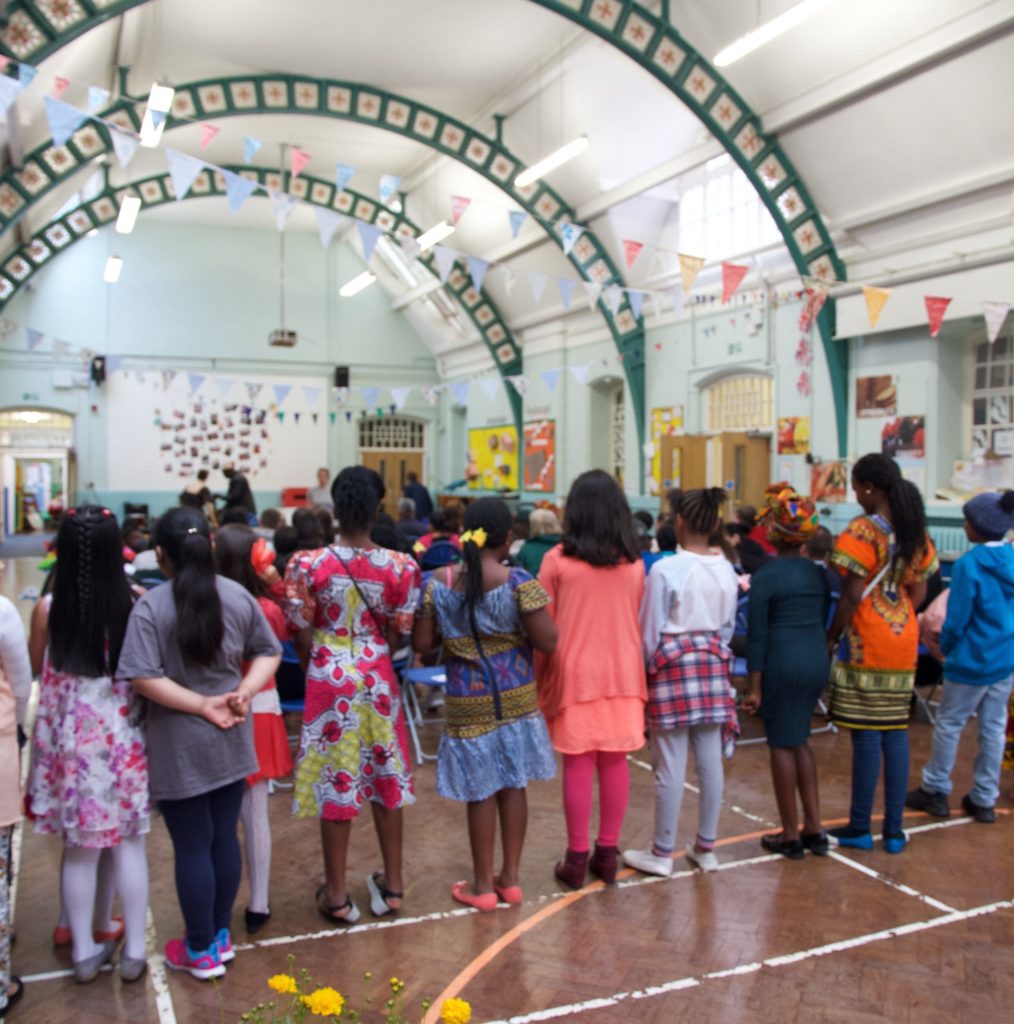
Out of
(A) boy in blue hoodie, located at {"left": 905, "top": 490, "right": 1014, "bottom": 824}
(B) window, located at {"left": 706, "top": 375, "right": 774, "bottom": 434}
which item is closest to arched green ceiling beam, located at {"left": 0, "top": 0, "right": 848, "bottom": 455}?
(B) window, located at {"left": 706, "top": 375, "right": 774, "bottom": 434}

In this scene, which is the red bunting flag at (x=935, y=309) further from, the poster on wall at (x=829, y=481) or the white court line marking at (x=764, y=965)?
the white court line marking at (x=764, y=965)

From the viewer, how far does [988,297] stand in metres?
7.83

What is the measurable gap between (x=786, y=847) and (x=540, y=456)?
1215cm

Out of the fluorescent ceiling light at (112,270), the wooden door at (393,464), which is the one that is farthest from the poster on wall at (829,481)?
the fluorescent ceiling light at (112,270)

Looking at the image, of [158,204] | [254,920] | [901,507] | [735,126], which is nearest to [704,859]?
[901,507]

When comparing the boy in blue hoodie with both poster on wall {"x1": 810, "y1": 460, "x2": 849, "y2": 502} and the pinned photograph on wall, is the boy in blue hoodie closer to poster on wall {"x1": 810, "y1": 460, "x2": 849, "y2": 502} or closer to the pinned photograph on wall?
the pinned photograph on wall

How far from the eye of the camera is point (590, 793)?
10.0 ft

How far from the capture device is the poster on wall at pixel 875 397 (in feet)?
29.2

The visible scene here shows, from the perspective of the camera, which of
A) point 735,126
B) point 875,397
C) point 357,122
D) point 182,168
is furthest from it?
point 357,122

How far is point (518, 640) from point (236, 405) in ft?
52.1

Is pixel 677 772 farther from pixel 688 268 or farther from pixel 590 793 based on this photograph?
pixel 688 268

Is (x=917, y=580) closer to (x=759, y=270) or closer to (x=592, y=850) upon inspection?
(x=592, y=850)

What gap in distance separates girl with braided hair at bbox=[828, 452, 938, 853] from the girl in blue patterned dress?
Answer: 1175 millimetres

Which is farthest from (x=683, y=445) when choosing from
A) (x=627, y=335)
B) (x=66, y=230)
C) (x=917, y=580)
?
(x=66, y=230)
